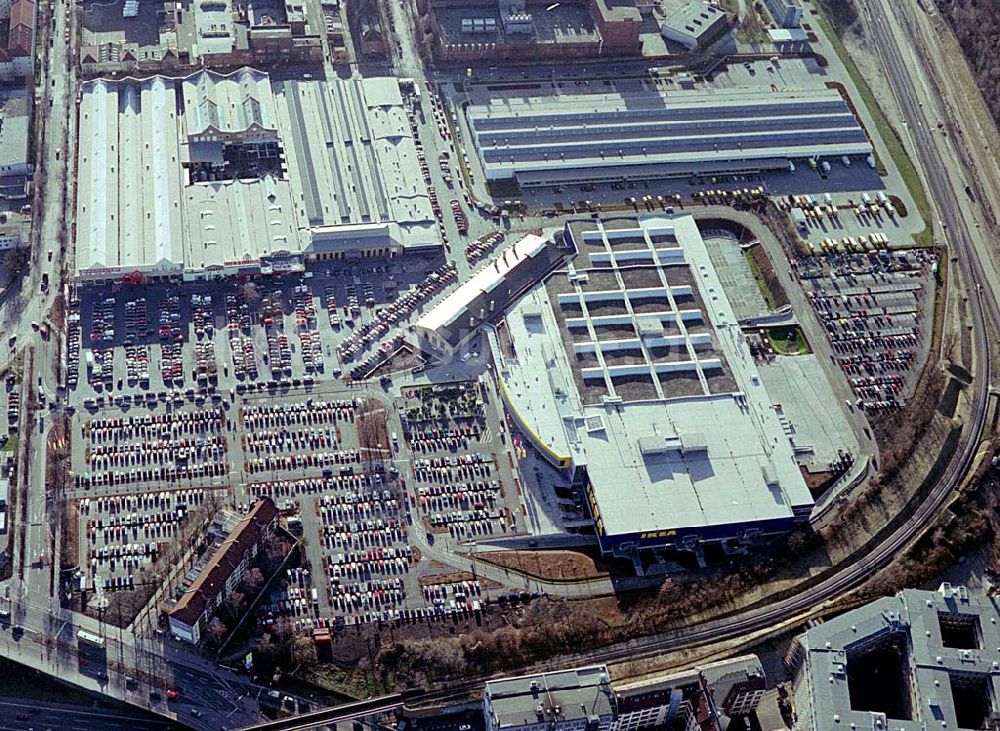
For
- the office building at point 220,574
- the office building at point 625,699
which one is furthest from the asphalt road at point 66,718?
the office building at point 625,699

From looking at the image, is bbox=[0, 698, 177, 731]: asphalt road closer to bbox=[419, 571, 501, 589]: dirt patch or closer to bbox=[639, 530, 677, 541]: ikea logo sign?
bbox=[419, 571, 501, 589]: dirt patch

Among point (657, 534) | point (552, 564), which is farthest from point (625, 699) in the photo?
point (657, 534)

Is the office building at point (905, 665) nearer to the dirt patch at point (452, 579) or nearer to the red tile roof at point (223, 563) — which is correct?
the dirt patch at point (452, 579)

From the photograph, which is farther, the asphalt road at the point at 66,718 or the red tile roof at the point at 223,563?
the red tile roof at the point at 223,563

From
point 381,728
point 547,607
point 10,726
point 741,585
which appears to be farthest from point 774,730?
point 10,726

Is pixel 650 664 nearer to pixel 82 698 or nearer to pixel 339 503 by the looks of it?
pixel 339 503

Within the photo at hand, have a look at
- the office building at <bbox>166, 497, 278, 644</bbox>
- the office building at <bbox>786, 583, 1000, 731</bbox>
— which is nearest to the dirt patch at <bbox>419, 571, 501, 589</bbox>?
the office building at <bbox>166, 497, 278, 644</bbox>
